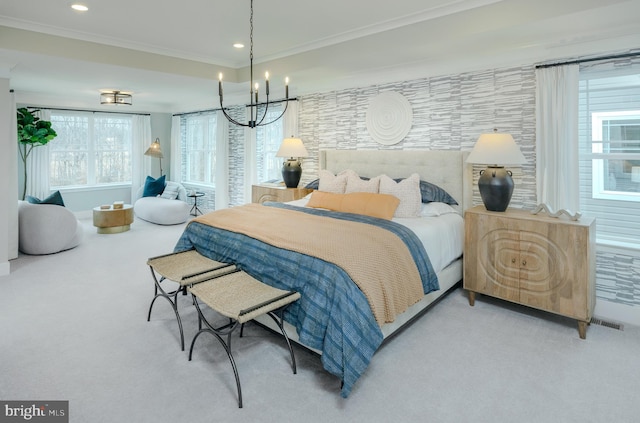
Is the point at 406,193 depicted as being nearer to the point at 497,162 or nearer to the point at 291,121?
the point at 497,162

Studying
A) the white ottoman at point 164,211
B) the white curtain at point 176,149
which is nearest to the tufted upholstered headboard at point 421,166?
the white ottoman at point 164,211

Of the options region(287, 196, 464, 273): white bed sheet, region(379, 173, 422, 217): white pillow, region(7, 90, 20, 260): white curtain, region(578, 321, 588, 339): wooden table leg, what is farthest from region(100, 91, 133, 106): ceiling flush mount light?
region(578, 321, 588, 339): wooden table leg

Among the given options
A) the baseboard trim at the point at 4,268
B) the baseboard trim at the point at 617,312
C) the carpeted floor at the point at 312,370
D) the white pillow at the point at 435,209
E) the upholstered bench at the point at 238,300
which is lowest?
the carpeted floor at the point at 312,370

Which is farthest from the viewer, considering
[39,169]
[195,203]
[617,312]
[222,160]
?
[195,203]

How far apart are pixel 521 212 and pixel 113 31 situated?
4328 mm

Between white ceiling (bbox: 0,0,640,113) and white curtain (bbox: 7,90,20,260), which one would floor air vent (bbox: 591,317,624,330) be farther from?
white curtain (bbox: 7,90,20,260)

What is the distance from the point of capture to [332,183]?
4.40 m

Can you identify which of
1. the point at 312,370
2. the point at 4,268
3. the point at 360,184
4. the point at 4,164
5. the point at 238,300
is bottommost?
the point at 312,370

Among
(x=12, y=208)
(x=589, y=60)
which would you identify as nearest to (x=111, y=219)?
(x=12, y=208)

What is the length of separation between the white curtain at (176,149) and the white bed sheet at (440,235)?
6074 millimetres

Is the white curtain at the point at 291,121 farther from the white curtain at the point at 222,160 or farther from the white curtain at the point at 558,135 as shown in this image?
the white curtain at the point at 558,135

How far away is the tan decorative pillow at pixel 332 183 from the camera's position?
170 inches

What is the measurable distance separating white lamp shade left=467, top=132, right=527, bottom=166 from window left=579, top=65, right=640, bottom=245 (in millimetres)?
601

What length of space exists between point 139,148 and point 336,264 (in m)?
7.15
